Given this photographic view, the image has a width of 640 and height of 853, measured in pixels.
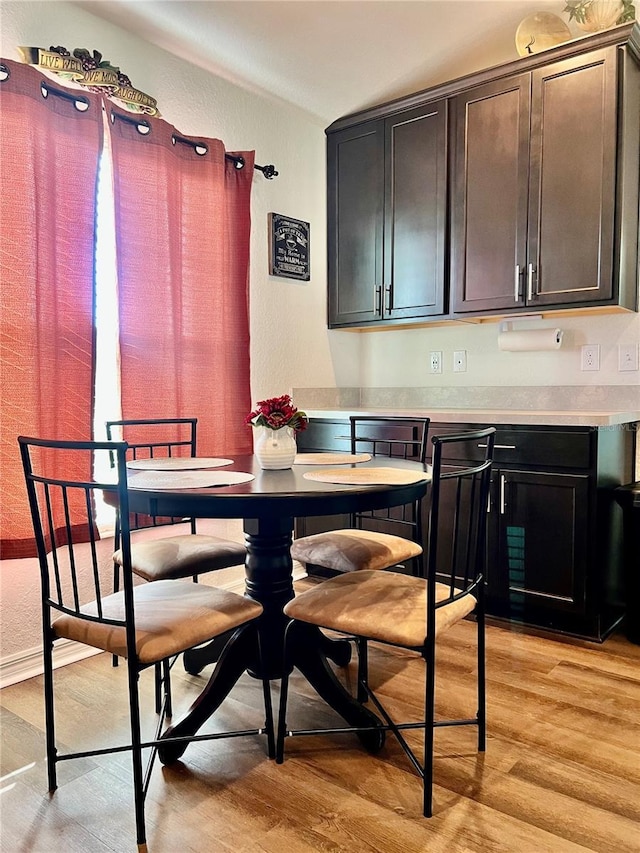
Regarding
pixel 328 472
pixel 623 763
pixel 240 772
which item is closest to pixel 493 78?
pixel 328 472

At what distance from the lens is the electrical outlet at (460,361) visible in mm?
3385

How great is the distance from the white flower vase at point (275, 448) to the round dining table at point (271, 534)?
0.03 metres

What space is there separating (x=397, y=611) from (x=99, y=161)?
1.97 meters

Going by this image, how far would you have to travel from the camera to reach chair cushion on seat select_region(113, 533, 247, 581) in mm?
2021

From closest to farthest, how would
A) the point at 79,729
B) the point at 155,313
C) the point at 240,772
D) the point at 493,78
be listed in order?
the point at 240,772
the point at 79,729
the point at 155,313
the point at 493,78

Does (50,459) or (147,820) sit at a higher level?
(50,459)

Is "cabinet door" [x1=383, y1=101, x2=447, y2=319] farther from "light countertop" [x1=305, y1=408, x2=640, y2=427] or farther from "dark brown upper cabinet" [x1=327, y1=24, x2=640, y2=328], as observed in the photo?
"light countertop" [x1=305, y1=408, x2=640, y2=427]

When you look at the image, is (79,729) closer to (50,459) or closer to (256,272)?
(50,459)

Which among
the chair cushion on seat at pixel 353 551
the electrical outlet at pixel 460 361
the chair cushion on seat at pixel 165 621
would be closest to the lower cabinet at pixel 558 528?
the chair cushion on seat at pixel 353 551

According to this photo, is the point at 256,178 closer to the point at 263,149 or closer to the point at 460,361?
the point at 263,149

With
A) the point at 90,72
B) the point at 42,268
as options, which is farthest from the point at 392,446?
the point at 90,72

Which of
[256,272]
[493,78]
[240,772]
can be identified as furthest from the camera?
[256,272]

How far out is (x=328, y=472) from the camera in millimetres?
1956

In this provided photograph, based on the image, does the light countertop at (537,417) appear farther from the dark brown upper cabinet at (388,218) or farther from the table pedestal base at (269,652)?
the table pedestal base at (269,652)
